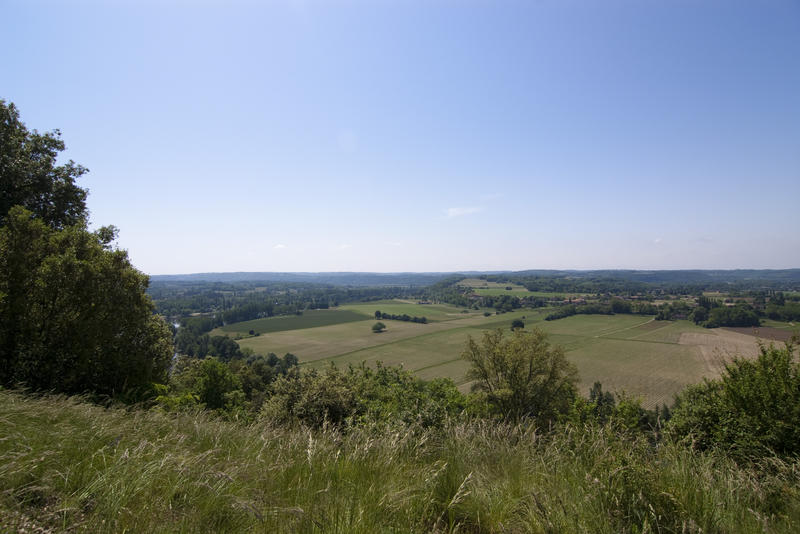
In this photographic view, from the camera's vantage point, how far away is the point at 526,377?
24703mm

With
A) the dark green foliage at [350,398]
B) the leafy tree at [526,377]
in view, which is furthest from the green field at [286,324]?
the dark green foliage at [350,398]

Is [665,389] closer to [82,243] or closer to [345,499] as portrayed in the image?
[345,499]

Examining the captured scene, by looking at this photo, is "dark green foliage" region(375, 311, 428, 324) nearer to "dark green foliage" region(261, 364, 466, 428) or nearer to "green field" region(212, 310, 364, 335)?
"green field" region(212, 310, 364, 335)

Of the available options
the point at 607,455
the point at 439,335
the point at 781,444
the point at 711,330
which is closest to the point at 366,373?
the point at 781,444

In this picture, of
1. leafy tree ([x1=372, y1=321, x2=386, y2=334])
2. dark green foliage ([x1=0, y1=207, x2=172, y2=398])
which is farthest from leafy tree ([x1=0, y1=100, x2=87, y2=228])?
leafy tree ([x1=372, y1=321, x2=386, y2=334])

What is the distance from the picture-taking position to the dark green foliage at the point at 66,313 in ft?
33.6

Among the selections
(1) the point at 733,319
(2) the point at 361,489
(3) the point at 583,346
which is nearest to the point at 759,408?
(2) the point at 361,489

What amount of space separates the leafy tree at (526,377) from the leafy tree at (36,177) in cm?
2676

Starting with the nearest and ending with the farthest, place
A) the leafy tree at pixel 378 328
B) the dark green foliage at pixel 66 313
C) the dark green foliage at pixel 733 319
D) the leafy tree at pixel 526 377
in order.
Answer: the dark green foliage at pixel 66 313 < the leafy tree at pixel 526 377 < the dark green foliage at pixel 733 319 < the leafy tree at pixel 378 328

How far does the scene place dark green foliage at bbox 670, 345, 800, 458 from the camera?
970cm

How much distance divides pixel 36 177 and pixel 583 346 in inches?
2990

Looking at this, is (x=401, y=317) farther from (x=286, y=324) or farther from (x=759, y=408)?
(x=759, y=408)

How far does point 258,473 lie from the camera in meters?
3.66

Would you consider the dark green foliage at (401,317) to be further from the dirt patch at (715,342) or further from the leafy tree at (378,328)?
the dirt patch at (715,342)
